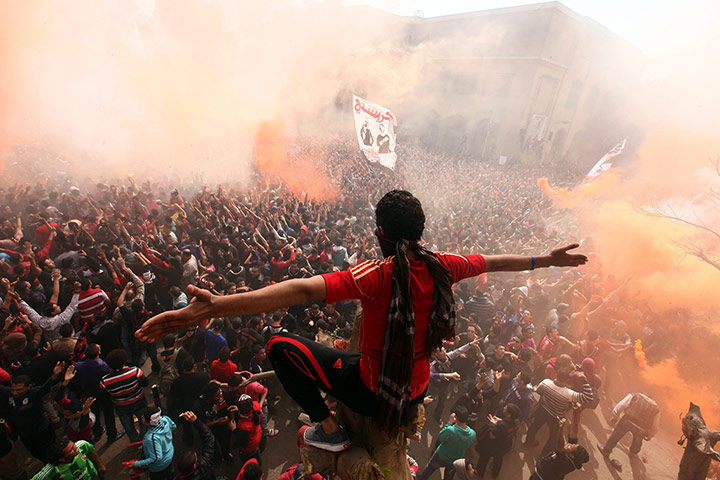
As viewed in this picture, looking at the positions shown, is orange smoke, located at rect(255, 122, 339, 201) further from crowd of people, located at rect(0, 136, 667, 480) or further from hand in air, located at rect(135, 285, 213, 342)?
hand in air, located at rect(135, 285, 213, 342)

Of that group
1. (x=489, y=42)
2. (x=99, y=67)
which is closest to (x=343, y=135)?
(x=99, y=67)

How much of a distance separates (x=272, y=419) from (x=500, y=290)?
247 inches

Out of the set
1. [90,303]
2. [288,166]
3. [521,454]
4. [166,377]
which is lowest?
[521,454]

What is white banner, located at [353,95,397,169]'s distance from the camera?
41.9ft

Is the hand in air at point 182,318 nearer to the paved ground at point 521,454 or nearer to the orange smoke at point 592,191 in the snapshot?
the paved ground at point 521,454

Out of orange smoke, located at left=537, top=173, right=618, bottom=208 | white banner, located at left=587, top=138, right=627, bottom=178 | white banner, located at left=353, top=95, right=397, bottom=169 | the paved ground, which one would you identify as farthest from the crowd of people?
orange smoke, located at left=537, top=173, right=618, bottom=208

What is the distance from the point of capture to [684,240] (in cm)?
1125

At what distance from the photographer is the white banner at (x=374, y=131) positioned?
41.9ft

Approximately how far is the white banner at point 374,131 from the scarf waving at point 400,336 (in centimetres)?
1139

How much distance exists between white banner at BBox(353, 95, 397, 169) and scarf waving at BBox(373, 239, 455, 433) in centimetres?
1139

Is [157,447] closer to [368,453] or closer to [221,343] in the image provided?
[221,343]

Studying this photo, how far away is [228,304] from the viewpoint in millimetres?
1436

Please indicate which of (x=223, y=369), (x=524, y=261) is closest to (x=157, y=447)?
(x=223, y=369)

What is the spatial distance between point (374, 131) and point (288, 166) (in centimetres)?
531
